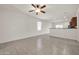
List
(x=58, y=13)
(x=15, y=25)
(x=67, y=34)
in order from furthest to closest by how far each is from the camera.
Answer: (x=67, y=34) < (x=15, y=25) < (x=58, y=13)

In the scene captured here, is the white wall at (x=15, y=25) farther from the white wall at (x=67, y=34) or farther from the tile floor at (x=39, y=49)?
the white wall at (x=67, y=34)

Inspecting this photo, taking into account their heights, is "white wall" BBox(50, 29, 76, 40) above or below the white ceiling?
below

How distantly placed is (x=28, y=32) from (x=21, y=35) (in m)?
0.93

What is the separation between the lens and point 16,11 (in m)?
6.60

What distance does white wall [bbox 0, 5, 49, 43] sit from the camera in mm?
5594

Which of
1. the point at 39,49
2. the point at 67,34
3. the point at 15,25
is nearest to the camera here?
the point at 39,49

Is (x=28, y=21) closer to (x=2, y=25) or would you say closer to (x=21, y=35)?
(x=21, y=35)

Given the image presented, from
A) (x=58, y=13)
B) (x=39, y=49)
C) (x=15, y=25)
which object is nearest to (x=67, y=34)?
(x=58, y=13)

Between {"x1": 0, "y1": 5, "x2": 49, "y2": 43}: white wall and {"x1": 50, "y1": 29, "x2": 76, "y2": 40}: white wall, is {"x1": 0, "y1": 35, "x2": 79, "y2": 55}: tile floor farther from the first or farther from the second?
{"x1": 50, "y1": 29, "x2": 76, "y2": 40}: white wall

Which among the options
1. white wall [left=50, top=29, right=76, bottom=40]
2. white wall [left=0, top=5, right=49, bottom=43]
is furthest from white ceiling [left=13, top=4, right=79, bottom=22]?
white wall [left=50, top=29, right=76, bottom=40]

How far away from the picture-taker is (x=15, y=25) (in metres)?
6.60

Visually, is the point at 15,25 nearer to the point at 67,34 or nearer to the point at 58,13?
the point at 58,13

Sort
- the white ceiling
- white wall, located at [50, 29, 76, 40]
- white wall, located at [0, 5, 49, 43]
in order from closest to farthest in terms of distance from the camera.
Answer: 1. the white ceiling
2. white wall, located at [0, 5, 49, 43]
3. white wall, located at [50, 29, 76, 40]
